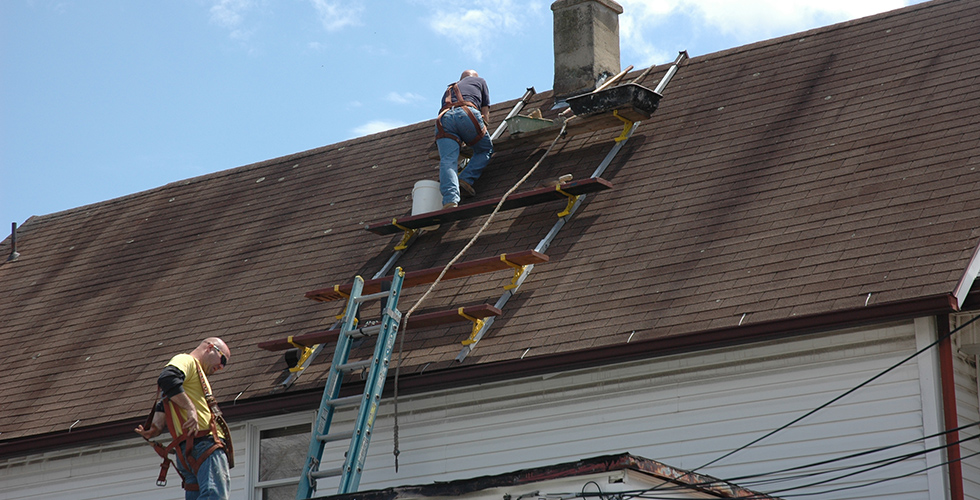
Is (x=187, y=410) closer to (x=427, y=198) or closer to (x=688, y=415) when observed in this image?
(x=688, y=415)

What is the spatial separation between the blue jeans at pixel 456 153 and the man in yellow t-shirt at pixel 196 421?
4.38 m

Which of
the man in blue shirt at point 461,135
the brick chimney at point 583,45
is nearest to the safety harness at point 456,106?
the man in blue shirt at point 461,135

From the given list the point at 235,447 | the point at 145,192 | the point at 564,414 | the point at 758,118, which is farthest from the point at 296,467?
the point at 145,192

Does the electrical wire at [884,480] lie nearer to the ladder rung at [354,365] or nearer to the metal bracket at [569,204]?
the ladder rung at [354,365]

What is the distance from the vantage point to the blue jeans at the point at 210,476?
25.8 feet

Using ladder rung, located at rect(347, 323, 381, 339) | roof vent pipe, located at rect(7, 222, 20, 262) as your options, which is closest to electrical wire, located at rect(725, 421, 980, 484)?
ladder rung, located at rect(347, 323, 381, 339)

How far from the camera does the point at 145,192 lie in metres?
17.4

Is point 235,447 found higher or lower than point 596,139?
lower

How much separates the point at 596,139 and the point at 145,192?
743cm

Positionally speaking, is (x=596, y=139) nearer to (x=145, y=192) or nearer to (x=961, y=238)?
(x=961, y=238)

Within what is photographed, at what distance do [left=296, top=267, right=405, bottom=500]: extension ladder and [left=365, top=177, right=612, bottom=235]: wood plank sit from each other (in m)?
1.65

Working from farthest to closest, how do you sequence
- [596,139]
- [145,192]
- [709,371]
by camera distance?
1. [145,192]
2. [596,139]
3. [709,371]

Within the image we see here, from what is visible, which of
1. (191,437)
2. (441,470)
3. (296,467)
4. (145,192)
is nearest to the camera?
(191,437)

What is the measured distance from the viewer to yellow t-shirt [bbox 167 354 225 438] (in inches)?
313
